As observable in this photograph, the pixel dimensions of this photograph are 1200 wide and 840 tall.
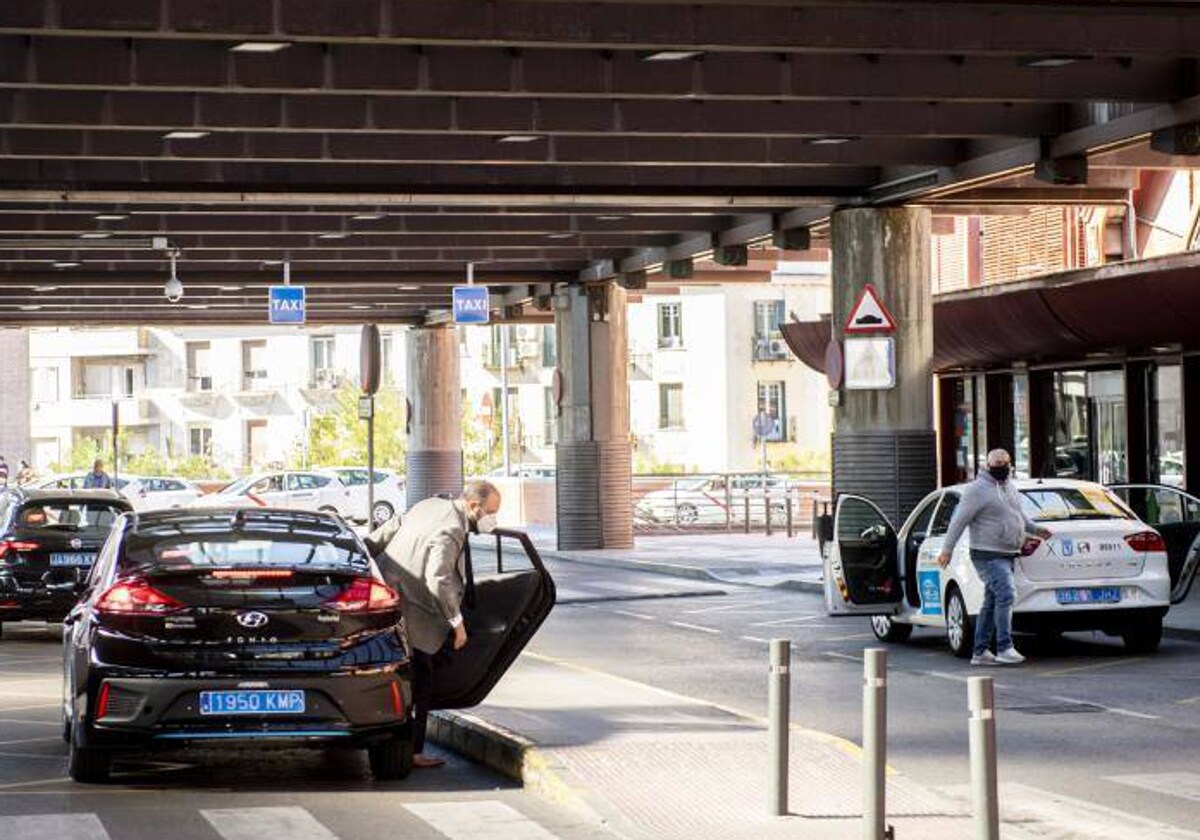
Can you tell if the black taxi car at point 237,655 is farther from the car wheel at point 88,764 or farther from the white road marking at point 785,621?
the white road marking at point 785,621

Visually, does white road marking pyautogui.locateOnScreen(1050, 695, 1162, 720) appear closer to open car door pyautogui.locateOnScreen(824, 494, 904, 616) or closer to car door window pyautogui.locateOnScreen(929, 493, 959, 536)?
car door window pyautogui.locateOnScreen(929, 493, 959, 536)

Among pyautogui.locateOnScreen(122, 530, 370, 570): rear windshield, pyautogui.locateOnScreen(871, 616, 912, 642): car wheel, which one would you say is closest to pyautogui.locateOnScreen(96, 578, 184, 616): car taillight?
pyautogui.locateOnScreen(122, 530, 370, 570): rear windshield

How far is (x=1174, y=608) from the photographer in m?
24.3

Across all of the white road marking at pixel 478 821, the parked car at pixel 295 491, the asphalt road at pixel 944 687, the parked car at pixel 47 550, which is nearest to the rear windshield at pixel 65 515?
the parked car at pixel 47 550

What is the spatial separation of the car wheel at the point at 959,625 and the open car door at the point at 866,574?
1132mm

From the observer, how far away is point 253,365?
97375 mm

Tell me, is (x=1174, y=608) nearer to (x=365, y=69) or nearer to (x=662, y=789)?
(x=365, y=69)

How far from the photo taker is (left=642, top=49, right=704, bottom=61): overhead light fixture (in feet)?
63.9

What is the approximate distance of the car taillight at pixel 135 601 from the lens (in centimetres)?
1211

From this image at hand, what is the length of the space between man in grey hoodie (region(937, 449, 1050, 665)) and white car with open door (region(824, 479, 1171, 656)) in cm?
40

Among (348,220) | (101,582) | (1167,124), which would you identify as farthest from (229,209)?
(101,582)

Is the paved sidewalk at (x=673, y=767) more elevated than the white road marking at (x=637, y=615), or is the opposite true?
the paved sidewalk at (x=673, y=767)

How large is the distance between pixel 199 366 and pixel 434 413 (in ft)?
152

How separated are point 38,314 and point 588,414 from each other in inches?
521
